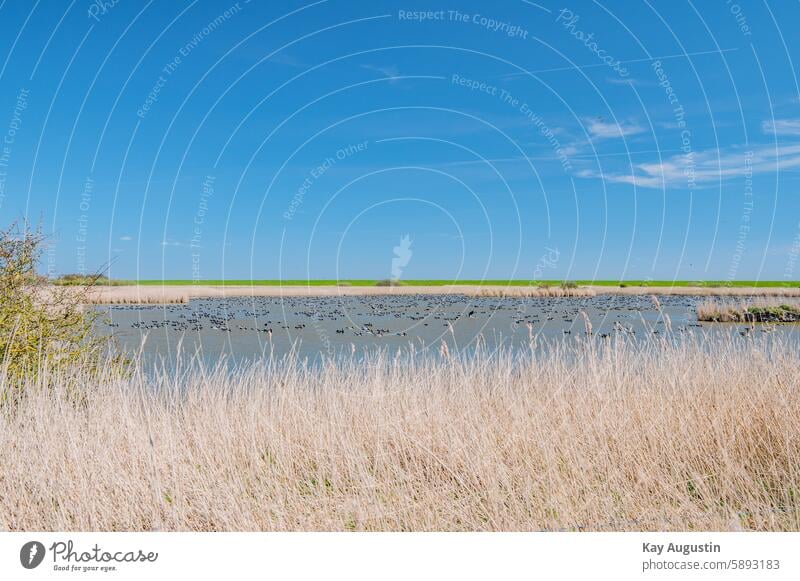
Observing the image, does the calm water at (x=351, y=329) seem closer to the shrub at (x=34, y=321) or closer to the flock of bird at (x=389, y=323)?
the flock of bird at (x=389, y=323)

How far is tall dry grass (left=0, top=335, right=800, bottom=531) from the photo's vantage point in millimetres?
4875

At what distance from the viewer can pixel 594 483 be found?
17.8 ft

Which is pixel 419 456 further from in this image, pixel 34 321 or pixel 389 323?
pixel 389 323

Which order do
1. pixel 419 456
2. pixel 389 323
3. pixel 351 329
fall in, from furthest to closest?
pixel 389 323 < pixel 351 329 < pixel 419 456

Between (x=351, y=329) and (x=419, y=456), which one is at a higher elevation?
(x=419, y=456)

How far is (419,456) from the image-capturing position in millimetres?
6113

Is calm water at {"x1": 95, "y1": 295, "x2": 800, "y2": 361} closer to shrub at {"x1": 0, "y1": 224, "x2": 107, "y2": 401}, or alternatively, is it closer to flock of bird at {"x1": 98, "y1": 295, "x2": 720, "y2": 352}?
flock of bird at {"x1": 98, "y1": 295, "x2": 720, "y2": 352}

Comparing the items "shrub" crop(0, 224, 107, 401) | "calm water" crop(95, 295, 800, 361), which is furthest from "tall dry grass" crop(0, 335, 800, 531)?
"calm water" crop(95, 295, 800, 361)

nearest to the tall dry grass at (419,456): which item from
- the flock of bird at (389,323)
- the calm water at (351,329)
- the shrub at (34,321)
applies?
the shrub at (34,321)

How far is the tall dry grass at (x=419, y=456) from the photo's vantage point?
4875 millimetres

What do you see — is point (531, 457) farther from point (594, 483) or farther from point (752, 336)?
point (752, 336)

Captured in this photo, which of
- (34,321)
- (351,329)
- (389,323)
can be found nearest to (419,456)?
(34,321)

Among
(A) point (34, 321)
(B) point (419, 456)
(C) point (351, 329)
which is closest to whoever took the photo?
(B) point (419, 456)

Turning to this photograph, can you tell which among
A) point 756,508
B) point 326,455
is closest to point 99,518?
point 326,455
